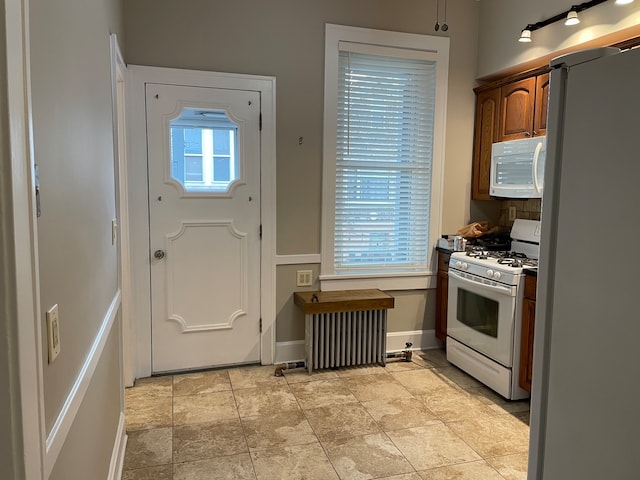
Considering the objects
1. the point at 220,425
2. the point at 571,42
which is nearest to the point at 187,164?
the point at 220,425

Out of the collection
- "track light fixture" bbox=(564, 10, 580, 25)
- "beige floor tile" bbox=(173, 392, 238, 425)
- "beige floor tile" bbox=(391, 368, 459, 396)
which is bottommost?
"beige floor tile" bbox=(173, 392, 238, 425)

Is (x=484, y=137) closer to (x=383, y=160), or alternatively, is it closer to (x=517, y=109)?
(x=517, y=109)

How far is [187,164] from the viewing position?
3434 mm

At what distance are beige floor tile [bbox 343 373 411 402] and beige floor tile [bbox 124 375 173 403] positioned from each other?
129 centimetres

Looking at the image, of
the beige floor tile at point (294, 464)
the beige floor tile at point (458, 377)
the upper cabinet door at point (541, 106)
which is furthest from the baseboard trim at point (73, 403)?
the upper cabinet door at point (541, 106)

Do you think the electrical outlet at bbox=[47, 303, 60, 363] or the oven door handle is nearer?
the electrical outlet at bbox=[47, 303, 60, 363]

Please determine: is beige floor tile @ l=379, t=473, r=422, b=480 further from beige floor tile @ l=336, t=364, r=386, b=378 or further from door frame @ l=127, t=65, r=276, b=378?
door frame @ l=127, t=65, r=276, b=378

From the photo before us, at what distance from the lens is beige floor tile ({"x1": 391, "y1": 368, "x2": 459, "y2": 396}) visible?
11.0 feet

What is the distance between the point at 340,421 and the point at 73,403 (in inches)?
75.6

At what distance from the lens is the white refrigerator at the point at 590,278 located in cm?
115

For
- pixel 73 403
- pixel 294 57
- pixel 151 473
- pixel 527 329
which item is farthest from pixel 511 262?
pixel 73 403

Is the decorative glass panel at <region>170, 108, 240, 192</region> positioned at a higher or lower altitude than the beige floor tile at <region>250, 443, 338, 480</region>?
higher

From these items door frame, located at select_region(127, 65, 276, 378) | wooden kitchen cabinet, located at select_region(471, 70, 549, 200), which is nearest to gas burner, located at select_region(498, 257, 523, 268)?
wooden kitchen cabinet, located at select_region(471, 70, 549, 200)

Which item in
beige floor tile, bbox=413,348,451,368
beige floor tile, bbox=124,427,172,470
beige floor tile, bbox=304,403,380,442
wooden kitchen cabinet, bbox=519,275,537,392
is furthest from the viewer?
beige floor tile, bbox=413,348,451,368
